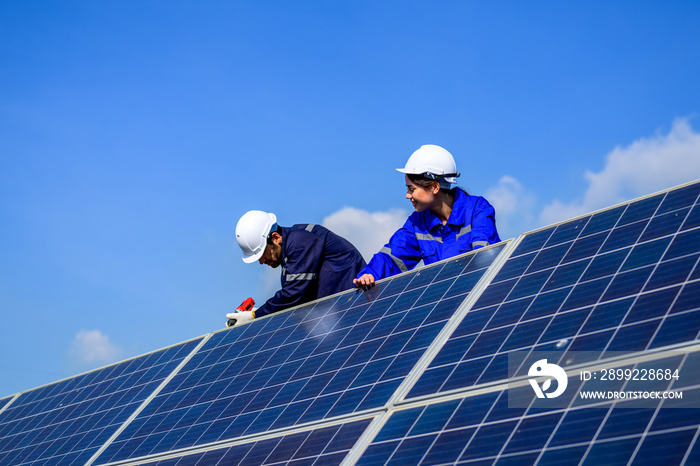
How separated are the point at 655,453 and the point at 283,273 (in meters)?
7.66

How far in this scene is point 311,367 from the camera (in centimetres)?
851

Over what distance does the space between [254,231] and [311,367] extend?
3.96 meters

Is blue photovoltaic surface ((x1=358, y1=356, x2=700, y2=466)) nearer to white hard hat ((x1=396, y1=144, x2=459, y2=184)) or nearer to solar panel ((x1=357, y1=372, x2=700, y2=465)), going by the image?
solar panel ((x1=357, y1=372, x2=700, y2=465))

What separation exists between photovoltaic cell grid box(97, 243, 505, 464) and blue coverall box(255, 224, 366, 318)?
24.0 inches

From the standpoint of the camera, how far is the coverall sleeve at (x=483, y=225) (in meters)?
9.92

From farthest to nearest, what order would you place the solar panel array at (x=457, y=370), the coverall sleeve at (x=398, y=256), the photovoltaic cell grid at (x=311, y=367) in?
the coverall sleeve at (x=398, y=256)
the photovoltaic cell grid at (x=311, y=367)
the solar panel array at (x=457, y=370)

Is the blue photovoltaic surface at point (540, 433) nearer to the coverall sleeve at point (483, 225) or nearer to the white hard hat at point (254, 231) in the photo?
the coverall sleeve at point (483, 225)

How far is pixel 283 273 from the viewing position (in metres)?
11.6

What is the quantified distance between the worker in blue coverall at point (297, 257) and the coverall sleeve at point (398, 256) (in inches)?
34.1

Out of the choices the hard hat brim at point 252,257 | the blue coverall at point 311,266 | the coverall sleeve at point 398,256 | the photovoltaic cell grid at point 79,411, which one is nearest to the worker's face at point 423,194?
the coverall sleeve at point 398,256

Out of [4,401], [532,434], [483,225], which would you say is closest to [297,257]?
[483,225]

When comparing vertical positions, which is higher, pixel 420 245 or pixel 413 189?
pixel 413 189

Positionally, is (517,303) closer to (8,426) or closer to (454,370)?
(454,370)

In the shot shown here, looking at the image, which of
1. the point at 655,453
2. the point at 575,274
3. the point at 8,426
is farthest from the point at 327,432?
the point at 8,426
